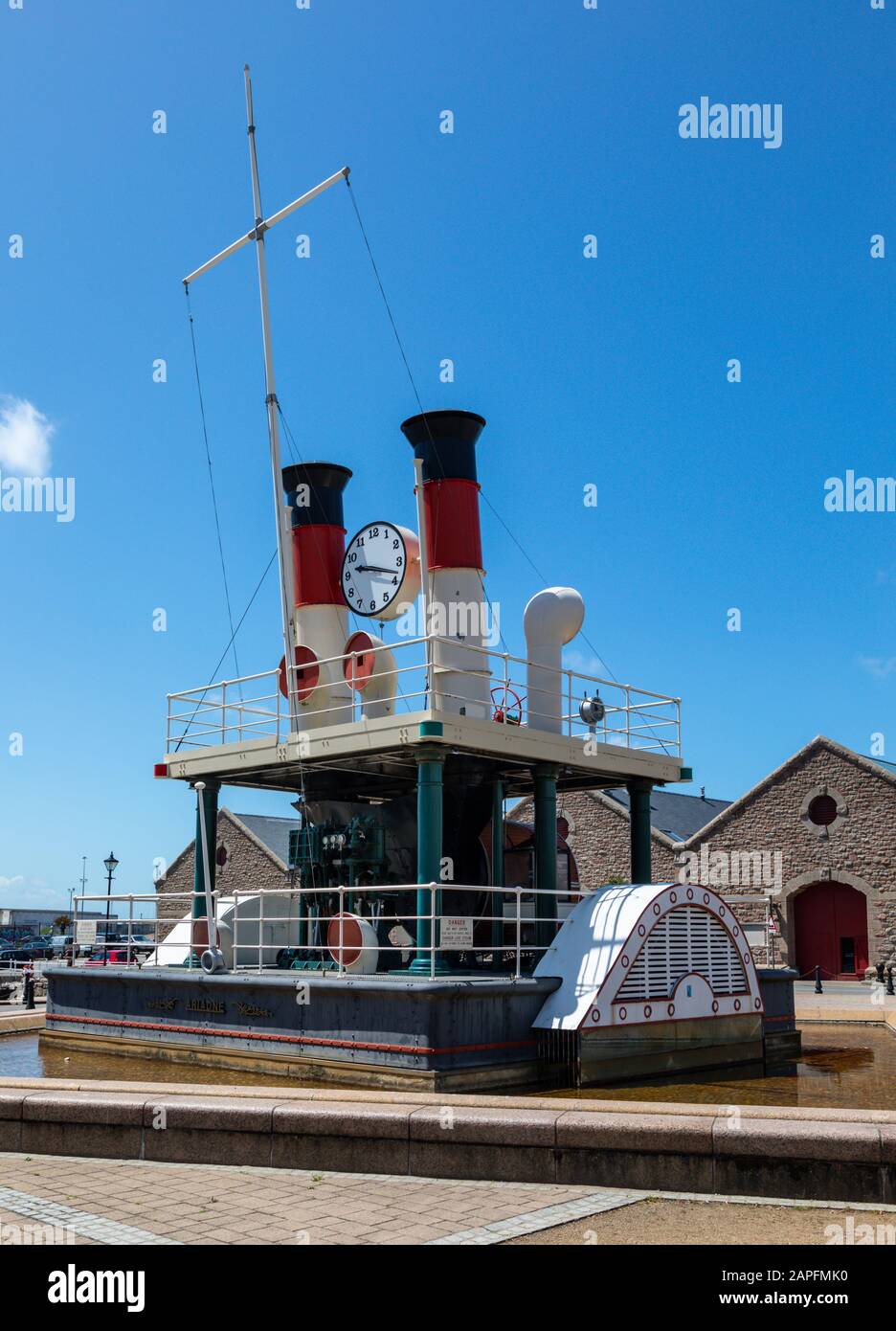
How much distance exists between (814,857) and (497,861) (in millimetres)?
22343

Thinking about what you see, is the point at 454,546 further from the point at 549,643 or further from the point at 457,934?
the point at 457,934

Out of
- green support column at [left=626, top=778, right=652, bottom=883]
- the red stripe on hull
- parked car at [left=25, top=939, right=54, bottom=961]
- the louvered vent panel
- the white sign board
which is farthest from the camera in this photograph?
parked car at [left=25, top=939, right=54, bottom=961]

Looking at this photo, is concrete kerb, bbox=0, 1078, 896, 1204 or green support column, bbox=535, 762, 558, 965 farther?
green support column, bbox=535, 762, 558, 965

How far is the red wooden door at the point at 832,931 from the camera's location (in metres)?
38.4

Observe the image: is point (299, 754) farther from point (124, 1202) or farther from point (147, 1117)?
point (124, 1202)

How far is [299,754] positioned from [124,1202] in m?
10.6

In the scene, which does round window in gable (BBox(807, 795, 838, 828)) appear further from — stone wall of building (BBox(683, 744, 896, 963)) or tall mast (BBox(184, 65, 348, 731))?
tall mast (BBox(184, 65, 348, 731))

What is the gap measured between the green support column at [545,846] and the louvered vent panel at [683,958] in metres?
2.44

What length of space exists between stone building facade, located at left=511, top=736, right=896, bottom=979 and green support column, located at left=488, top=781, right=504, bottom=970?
2001cm

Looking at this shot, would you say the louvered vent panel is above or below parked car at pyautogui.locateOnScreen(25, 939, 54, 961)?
above

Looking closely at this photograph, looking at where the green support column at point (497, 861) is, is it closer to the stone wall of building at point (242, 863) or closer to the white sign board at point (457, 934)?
the white sign board at point (457, 934)

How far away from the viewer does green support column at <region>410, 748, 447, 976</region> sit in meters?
16.7

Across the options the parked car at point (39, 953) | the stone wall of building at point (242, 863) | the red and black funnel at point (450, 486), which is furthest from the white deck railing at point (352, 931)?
the parked car at point (39, 953)

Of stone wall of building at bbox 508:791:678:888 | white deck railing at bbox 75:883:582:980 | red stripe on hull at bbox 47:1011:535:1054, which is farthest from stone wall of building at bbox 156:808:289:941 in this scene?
red stripe on hull at bbox 47:1011:535:1054
